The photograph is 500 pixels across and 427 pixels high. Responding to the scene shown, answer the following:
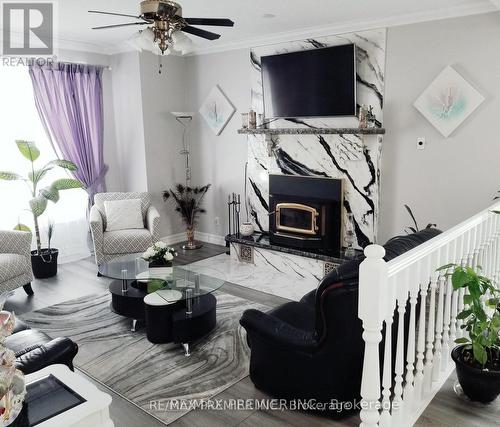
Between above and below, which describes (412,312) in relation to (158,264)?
above

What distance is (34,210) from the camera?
5.06m

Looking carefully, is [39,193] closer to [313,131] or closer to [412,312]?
[313,131]

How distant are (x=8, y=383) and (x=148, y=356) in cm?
198

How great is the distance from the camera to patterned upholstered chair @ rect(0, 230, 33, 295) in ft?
13.8

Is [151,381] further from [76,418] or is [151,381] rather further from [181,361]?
[76,418]

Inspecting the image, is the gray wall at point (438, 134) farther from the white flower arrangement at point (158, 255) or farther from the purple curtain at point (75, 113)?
the purple curtain at point (75, 113)

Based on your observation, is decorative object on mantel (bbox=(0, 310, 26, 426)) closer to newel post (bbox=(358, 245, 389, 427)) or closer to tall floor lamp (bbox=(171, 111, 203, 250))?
newel post (bbox=(358, 245, 389, 427))

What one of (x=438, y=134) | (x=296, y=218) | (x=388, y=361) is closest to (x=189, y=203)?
(x=296, y=218)

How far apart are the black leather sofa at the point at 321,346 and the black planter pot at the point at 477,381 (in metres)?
0.57

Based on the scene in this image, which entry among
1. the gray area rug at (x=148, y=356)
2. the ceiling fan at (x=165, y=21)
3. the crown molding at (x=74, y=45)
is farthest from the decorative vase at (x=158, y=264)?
the crown molding at (x=74, y=45)

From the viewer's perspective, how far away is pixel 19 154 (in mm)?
5359

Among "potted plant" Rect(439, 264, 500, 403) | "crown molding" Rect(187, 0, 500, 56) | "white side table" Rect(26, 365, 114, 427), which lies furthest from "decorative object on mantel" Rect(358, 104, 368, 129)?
"white side table" Rect(26, 365, 114, 427)

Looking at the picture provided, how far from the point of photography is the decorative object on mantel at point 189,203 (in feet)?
21.0

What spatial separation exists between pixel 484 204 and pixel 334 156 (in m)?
1.63
